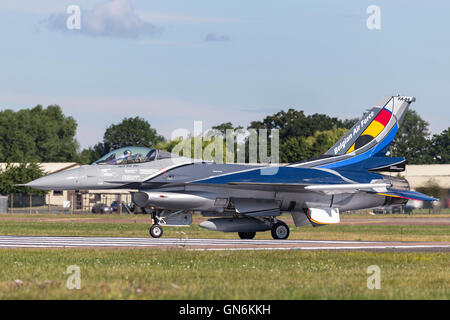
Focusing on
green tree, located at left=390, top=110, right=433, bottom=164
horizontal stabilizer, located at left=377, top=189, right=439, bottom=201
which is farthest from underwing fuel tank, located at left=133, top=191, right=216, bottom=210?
green tree, located at left=390, top=110, right=433, bottom=164

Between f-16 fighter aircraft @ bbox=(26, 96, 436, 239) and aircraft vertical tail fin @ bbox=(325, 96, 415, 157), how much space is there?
1462mm

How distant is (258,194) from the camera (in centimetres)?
2802

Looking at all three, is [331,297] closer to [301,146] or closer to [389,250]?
[389,250]

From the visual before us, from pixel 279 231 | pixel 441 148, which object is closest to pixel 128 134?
pixel 441 148

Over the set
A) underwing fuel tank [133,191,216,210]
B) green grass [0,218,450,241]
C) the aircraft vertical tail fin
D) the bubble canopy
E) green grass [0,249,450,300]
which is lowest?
green grass [0,218,450,241]

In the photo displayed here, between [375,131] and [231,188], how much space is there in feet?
24.5

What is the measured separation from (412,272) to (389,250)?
6936 millimetres

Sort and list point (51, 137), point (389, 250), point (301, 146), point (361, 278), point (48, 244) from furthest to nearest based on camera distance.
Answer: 1. point (51, 137)
2. point (301, 146)
3. point (48, 244)
4. point (389, 250)
5. point (361, 278)

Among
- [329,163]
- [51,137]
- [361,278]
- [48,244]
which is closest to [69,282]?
[361,278]

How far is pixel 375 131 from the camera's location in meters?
31.2

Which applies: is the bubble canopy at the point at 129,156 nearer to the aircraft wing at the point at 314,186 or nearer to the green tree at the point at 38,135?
the aircraft wing at the point at 314,186

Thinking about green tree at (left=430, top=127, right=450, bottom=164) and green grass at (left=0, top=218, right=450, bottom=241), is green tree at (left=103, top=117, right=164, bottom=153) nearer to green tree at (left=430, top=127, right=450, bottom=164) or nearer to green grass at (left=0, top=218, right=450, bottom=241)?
green tree at (left=430, top=127, right=450, bottom=164)

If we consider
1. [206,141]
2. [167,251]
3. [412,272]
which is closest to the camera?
[412,272]

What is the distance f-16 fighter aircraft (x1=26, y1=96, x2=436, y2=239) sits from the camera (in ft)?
89.8
